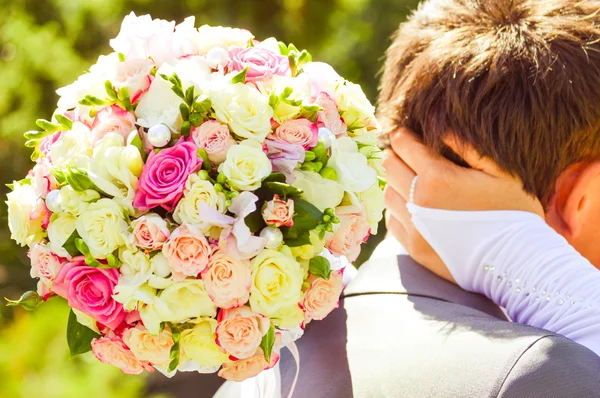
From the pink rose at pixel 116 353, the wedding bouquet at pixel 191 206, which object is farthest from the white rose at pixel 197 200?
the pink rose at pixel 116 353

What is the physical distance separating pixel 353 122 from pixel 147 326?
26.0 inches

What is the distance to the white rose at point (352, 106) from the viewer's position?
1604 millimetres

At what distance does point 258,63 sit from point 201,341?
2.03ft

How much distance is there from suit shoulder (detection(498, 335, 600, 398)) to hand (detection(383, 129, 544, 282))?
0.54 m

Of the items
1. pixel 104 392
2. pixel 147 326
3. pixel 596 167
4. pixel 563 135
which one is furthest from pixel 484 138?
pixel 104 392

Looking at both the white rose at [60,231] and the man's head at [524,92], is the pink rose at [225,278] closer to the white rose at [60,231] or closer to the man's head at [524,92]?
the white rose at [60,231]

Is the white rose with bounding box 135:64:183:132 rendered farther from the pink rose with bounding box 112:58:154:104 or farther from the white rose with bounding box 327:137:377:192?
the white rose with bounding box 327:137:377:192

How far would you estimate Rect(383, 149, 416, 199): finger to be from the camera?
2.17m

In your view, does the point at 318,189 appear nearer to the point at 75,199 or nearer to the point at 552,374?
the point at 75,199

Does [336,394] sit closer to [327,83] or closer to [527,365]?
[527,365]

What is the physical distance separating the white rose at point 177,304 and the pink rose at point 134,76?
1.41ft

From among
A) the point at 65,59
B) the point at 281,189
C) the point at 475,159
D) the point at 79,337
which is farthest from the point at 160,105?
the point at 65,59

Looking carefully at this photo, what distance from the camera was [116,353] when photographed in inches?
58.7

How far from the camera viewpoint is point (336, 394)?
1.76m
